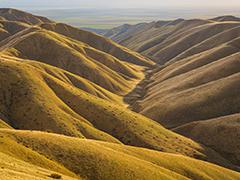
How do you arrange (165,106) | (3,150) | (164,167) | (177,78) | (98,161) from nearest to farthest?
(3,150), (98,161), (164,167), (165,106), (177,78)

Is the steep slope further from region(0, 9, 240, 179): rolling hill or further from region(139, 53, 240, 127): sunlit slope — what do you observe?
region(0, 9, 240, 179): rolling hill

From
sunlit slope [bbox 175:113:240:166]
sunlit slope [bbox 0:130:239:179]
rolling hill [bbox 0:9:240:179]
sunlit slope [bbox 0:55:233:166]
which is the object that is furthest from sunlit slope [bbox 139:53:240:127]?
sunlit slope [bbox 0:130:239:179]

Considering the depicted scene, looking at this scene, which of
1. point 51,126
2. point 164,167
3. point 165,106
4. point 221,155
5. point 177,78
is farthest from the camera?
point 177,78

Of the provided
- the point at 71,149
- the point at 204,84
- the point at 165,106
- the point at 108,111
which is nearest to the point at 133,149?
the point at 71,149

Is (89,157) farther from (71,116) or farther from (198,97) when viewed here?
(198,97)

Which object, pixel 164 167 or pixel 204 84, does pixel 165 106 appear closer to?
pixel 204 84

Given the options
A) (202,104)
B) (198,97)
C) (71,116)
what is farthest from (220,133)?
(71,116)
